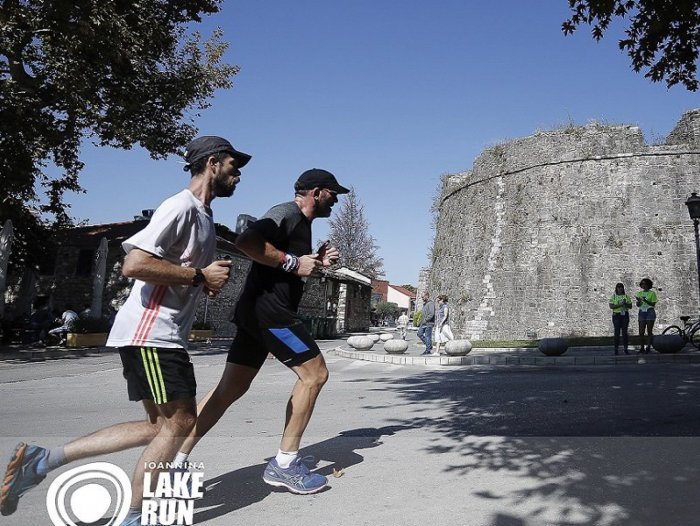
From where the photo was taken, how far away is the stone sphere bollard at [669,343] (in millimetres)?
11711

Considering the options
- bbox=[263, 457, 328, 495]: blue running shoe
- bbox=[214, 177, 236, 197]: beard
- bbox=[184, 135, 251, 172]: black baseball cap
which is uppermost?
Answer: bbox=[184, 135, 251, 172]: black baseball cap

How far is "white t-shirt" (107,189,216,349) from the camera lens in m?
2.44

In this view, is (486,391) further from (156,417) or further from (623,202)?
(623,202)

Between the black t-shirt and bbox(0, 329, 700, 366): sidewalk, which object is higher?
the black t-shirt

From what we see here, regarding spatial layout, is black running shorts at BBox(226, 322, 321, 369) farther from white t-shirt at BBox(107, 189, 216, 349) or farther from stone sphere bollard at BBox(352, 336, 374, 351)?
stone sphere bollard at BBox(352, 336, 374, 351)

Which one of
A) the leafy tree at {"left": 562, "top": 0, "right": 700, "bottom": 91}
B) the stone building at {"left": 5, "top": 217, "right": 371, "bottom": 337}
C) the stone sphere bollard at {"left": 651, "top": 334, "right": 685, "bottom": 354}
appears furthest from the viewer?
the stone building at {"left": 5, "top": 217, "right": 371, "bottom": 337}

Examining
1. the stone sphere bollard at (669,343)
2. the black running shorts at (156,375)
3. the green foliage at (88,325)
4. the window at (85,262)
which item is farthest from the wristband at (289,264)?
the window at (85,262)

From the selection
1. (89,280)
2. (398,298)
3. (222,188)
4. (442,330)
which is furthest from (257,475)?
(398,298)

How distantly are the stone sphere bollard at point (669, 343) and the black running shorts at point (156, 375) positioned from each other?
475 inches

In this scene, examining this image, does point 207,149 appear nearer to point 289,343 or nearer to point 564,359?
point 289,343

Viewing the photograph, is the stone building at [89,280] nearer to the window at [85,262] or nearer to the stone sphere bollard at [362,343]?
the window at [85,262]

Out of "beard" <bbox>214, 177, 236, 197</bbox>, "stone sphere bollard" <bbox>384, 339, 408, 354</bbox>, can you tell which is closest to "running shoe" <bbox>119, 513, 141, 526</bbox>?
"beard" <bbox>214, 177, 236, 197</bbox>

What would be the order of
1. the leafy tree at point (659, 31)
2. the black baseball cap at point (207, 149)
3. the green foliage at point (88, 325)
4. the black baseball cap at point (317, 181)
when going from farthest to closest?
the green foliage at point (88, 325) → the leafy tree at point (659, 31) → the black baseball cap at point (317, 181) → the black baseball cap at point (207, 149)

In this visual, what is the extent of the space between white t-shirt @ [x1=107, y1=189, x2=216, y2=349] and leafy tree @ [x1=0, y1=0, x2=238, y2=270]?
13324 mm
